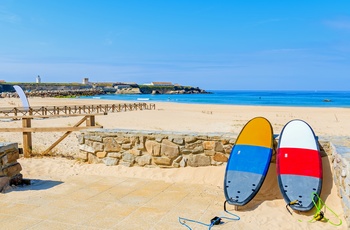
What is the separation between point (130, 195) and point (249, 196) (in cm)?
183

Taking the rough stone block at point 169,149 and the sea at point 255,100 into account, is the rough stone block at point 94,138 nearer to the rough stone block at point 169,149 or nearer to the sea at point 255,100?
the rough stone block at point 169,149

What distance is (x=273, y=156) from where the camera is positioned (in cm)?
510

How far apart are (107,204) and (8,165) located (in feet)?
6.66

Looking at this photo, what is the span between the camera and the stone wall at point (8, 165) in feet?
16.5

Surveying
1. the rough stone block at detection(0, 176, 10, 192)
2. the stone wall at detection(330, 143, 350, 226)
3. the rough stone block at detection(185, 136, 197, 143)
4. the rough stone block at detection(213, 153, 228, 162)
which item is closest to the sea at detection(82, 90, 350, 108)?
the rough stone block at detection(213, 153, 228, 162)

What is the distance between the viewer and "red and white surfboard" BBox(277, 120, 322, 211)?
417 centimetres

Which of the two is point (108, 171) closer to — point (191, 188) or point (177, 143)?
point (177, 143)

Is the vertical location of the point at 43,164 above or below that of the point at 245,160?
below

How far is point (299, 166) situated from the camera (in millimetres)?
4492

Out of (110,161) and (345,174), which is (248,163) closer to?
(345,174)

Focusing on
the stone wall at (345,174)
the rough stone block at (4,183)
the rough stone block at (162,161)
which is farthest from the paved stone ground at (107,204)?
the stone wall at (345,174)

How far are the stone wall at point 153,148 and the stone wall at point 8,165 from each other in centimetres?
158

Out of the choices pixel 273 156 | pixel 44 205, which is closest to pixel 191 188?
pixel 273 156

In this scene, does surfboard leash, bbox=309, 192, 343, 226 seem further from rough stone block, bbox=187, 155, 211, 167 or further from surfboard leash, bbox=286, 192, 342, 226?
rough stone block, bbox=187, 155, 211, 167
